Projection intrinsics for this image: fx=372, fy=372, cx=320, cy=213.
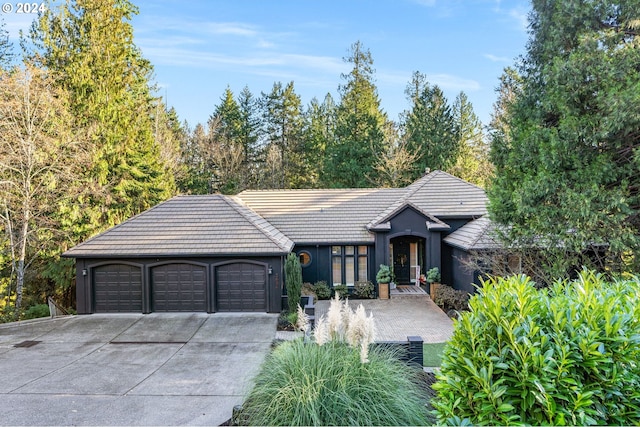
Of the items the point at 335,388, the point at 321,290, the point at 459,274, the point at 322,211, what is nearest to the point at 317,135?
the point at 322,211

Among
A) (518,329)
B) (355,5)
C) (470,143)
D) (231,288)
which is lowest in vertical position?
(231,288)

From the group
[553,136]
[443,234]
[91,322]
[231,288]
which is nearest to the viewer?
[553,136]

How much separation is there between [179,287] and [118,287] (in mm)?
2195

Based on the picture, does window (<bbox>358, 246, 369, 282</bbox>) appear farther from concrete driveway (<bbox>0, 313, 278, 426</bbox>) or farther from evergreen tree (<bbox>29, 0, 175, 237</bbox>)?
evergreen tree (<bbox>29, 0, 175, 237</bbox>)

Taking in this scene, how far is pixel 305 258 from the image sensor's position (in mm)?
16328

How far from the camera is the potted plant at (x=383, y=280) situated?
51.1ft

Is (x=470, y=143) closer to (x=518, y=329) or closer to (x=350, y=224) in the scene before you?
(x=350, y=224)

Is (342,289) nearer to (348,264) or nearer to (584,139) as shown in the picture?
(348,264)

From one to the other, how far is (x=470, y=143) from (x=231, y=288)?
25.7 metres

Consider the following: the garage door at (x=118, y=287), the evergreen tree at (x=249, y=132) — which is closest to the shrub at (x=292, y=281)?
the garage door at (x=118, y=287)

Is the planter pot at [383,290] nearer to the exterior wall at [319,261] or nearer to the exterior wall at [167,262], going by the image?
the exterior wall at [319,261]

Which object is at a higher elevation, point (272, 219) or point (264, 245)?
point (272, 219)

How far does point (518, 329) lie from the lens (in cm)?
315

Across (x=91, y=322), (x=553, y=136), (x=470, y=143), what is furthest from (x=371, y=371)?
(x=470, y=143)
